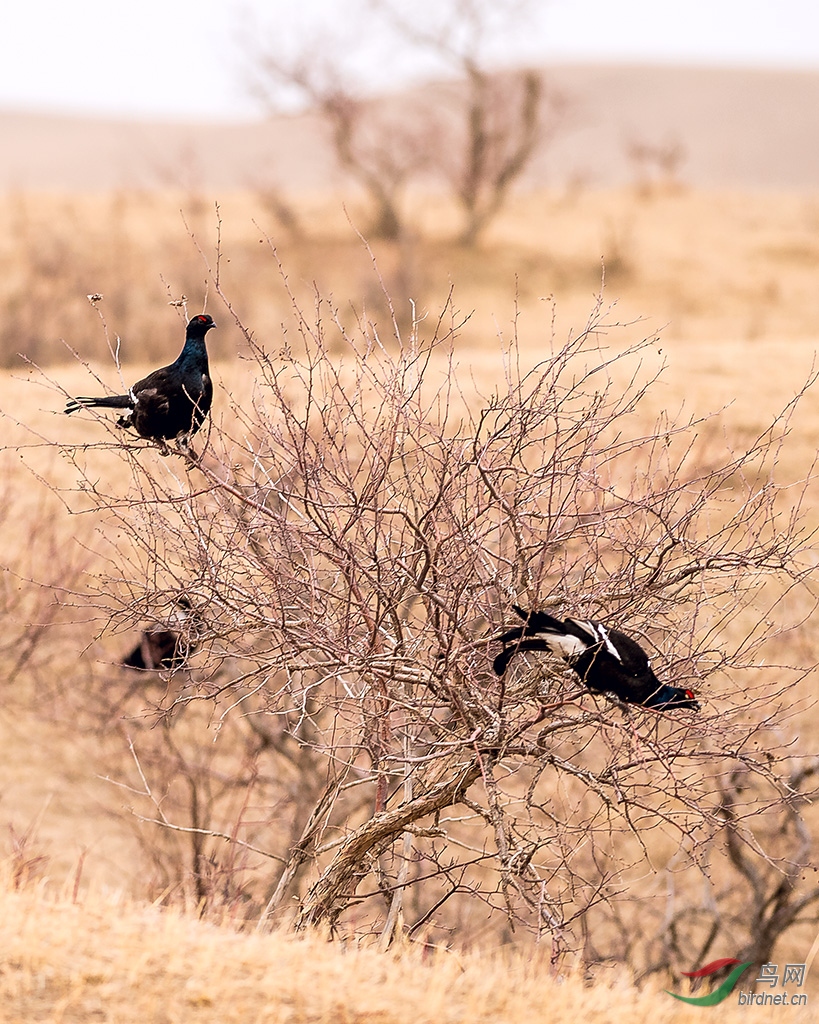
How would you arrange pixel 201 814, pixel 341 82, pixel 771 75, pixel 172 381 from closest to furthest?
pixel 172 381 < pixel 201 814 < pixel 341 82 < pixel 771 75

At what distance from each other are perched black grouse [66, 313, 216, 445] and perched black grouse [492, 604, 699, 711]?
79.2 inches

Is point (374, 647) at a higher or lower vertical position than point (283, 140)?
lower

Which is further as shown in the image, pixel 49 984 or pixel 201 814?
pixel 201 814

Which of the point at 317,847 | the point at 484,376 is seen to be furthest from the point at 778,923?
the point at 484,376

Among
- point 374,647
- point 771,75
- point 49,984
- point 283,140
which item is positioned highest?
point 771,75

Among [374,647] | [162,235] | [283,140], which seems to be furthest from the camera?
[283,140]

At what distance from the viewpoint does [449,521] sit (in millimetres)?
5711

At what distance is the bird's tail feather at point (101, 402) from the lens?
5.88 metres

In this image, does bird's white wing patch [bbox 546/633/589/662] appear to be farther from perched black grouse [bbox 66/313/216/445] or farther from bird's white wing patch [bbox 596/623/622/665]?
perched black grouse [bbox 66/313/216/445]

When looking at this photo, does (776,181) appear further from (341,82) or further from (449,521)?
(449,521)

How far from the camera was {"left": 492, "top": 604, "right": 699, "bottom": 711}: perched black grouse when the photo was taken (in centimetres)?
516

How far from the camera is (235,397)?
18297mm

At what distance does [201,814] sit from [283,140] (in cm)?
10368

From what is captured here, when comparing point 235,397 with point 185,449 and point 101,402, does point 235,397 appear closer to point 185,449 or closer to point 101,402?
point 101,402
